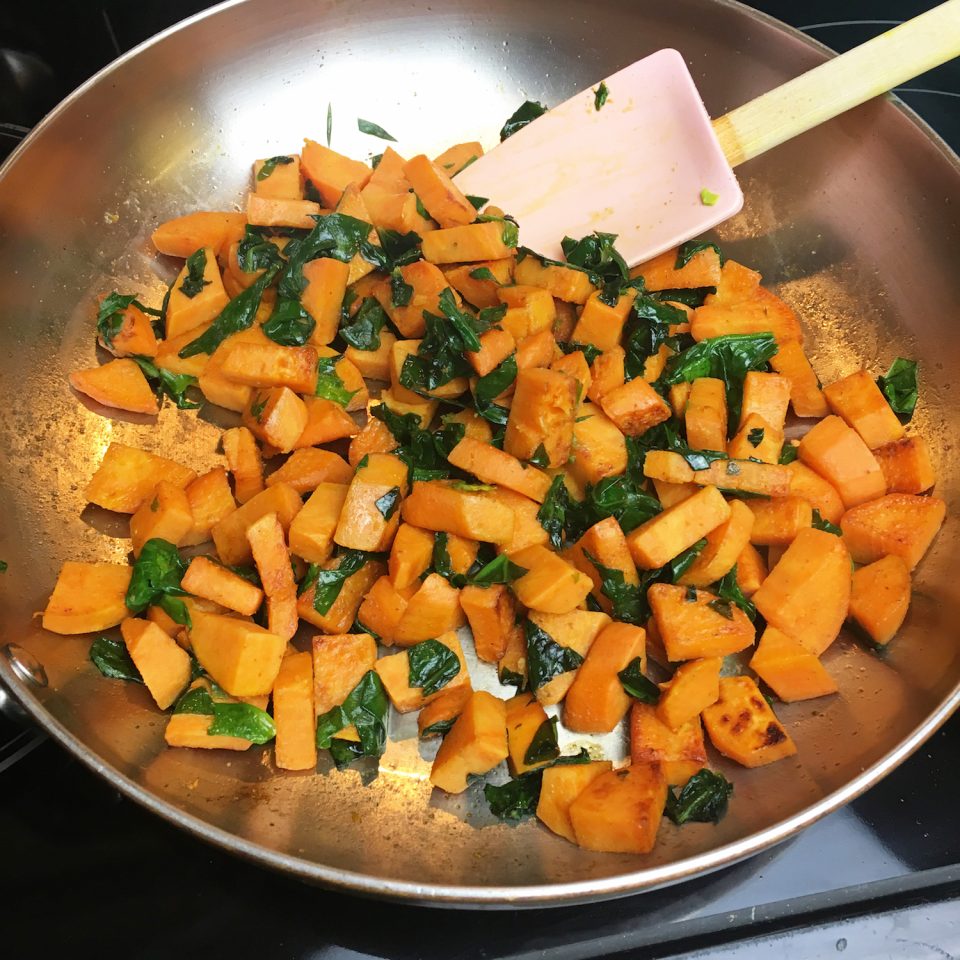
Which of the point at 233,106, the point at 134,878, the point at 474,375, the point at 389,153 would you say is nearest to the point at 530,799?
the point at 134,878

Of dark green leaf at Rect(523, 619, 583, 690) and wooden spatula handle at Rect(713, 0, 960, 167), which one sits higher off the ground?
wooden spatula handle at Rect(713, 0, 960, 167)

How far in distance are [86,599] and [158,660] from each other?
231mm

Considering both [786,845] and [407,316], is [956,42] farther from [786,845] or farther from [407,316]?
[786,845]

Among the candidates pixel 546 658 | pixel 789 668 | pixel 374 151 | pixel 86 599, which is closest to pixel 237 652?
pixel 86 599

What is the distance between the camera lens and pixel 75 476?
83.8 inches

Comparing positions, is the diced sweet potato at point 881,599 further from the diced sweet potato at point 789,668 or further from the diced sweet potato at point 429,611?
the diced sweet potato at point 429,611

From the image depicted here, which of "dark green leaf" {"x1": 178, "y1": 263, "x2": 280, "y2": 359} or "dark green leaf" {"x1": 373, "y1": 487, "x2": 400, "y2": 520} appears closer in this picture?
"dark green leaf" {"x1": 373, "y1": 487, "x2": 400, "y2": 520}

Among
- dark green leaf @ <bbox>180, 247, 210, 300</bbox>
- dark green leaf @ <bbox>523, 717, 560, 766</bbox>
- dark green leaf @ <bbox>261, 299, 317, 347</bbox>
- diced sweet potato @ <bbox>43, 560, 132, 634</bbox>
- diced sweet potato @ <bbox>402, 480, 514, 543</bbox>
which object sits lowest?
dark green leaf @ <bbox>523, 717, 560, 766</bbox>

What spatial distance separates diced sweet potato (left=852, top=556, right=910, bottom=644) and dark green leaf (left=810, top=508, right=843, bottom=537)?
0.13m

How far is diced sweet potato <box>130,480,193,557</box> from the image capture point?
1974 mm

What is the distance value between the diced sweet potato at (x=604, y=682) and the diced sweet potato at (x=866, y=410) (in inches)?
34.6

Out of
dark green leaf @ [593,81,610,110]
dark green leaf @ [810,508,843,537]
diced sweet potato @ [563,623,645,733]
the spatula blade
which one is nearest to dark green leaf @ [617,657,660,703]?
diced sweet potato @ [563,623,645,733]

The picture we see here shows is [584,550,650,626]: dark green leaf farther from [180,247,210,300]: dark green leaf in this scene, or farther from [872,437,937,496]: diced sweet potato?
[180,247,210,300]: dark green leaf

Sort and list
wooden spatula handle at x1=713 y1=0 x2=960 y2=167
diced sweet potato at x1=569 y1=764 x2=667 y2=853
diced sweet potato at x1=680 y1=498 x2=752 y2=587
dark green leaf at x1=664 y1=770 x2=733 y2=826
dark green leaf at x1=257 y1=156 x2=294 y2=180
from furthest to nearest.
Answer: dark green leaf at x1=257 y1=156 x2=294 y2=180 → wooden spatula handle at x1=713 y1=0 x2=960 y2=167 → diced sweet potato at x1=680 y1=498 x2=752 y2=587 → dark green leaf at x1=664 y1=770 x2=733 y2=826 → diced sweet potato at x1=569 y1=764 x2=667 y2=853
